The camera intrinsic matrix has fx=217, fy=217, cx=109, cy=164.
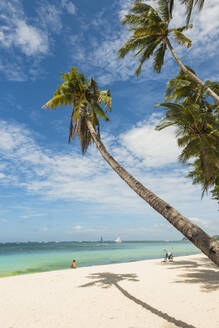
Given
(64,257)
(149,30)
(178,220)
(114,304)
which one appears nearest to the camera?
(178,220)

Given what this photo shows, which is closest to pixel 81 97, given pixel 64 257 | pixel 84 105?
pixel 84 105

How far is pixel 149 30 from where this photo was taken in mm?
10133

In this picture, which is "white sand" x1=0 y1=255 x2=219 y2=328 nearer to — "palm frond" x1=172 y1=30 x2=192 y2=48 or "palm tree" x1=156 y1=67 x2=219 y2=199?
"palm tree" x1=156 y1=67 x2=219 y2=199

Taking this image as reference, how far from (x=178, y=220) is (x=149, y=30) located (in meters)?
9.30

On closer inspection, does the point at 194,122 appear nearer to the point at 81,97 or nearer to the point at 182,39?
the point at 182,39

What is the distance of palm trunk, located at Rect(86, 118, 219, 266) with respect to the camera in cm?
364

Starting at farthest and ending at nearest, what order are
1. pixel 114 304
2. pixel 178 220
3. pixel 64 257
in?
pixel 64 257, pixel 114 304, pixel 178 220

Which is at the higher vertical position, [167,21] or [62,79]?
[167,21]

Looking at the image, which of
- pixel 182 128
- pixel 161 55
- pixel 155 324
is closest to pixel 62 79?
pixel 161 55

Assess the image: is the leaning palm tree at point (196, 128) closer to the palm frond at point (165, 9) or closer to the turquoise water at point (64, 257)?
the palm frond at point (165, 9)

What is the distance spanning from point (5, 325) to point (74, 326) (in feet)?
6.44

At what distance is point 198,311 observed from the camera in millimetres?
6551

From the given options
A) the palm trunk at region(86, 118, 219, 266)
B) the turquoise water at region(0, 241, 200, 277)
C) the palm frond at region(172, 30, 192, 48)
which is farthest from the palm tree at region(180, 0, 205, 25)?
the turquoise water at region(0, 241, 200, 277)

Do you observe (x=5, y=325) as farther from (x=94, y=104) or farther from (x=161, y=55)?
(x=161, y=55)
